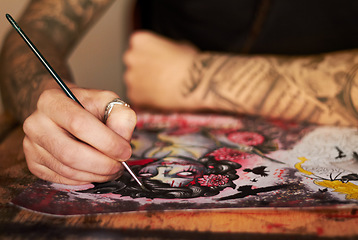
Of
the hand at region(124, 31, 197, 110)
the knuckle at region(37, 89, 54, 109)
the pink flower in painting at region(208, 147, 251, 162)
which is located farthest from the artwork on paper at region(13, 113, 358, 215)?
the hand at region(124, 31, 197, 110)

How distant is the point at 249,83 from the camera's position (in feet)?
2.64

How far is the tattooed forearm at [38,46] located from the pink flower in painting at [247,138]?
0.32 meters

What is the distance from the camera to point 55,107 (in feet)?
1.44

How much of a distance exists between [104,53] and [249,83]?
102 cm

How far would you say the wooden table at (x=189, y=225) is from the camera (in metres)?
0.37

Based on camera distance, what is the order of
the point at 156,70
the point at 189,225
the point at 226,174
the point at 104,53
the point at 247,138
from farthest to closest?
the point at 104,53 → the point at 156,70 → the point at 247,138 → the point at 226,174 → the point at 189,225

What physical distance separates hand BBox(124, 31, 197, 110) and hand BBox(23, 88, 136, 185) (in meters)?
0.41

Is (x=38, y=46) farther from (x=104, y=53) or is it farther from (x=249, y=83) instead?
(x=104, y=53)

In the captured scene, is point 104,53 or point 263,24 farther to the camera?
point 104,53

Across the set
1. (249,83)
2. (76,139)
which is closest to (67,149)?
(76,139)

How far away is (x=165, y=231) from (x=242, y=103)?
468 mm

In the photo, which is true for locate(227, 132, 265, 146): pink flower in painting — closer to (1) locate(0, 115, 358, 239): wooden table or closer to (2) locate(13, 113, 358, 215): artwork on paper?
(2) locate(13, 113, 358, 215): artwork on paper

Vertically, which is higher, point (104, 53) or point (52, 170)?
point (104, 53)

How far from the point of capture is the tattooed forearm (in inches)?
25.3
